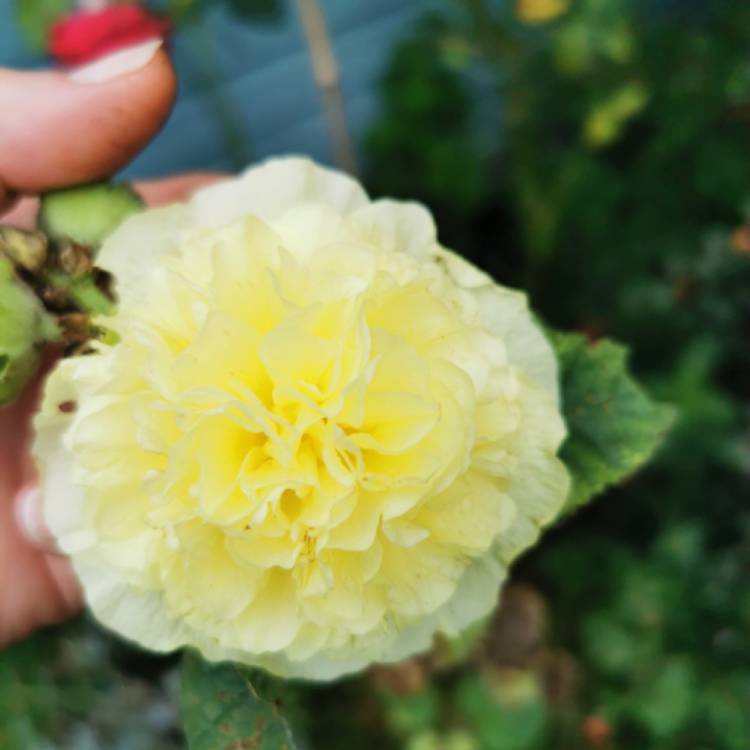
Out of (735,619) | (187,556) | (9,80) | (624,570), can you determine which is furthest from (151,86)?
(735,619)

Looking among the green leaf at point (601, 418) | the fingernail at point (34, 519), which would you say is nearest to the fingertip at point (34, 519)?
the fingernail at point (34, 519)

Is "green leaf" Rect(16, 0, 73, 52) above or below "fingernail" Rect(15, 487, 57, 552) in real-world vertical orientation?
above

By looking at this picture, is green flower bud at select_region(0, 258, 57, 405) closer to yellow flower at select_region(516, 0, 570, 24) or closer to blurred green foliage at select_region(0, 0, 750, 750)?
blurred green foliage at select_region(0, 0, 750, 750)

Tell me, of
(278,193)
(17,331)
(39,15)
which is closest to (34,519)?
(17,331)

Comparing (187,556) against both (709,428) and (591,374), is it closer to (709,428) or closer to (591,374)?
(591,374)

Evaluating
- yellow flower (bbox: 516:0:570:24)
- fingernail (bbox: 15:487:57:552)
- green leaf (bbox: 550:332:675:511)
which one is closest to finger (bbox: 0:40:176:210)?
fingernail (bbox: 15:487:57:552)

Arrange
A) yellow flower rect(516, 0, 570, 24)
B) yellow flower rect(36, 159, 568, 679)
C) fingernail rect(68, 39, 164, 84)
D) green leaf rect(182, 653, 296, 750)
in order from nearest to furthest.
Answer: yellow flower rect(36, 159, 568, 679) < green leaf rect(182, 653, 296, 750) < fingernail rect(68, 39, 164, 84) < yellow flower rect(516, 0, 570, 24)

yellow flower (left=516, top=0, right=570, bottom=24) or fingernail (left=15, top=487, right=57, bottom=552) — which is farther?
yellow flower (left=516, top=0, right=570, bottom=24)

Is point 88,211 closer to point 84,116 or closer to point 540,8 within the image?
point 84,116
